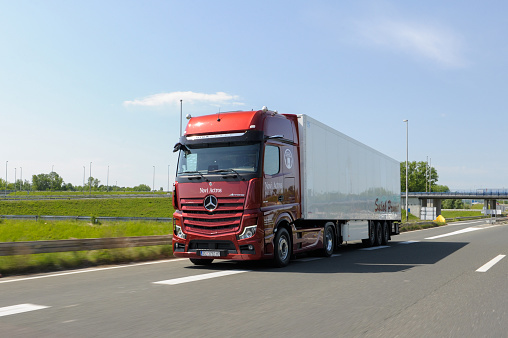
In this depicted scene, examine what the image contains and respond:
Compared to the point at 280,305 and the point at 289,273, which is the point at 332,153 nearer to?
the point at 289,273

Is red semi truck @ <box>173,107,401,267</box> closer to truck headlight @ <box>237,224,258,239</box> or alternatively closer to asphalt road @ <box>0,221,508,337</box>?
truck headlight @ <box>237,224,258,239</box>

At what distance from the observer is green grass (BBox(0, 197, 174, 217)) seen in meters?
59.3

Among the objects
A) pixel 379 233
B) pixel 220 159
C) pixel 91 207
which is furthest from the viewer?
pixel 91 207

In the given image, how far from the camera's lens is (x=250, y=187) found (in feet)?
33.3

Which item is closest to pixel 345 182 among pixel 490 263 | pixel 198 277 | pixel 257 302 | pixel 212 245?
pixel 490 263

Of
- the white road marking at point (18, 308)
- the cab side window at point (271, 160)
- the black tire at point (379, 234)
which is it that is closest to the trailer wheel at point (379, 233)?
the black tire at point (379, 234)

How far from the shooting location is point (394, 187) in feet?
73.9

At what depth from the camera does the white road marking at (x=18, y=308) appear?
5715mm

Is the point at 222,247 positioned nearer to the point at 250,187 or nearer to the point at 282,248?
the point at 250,187

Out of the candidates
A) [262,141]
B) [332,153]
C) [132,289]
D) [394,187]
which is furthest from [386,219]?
[132,289]

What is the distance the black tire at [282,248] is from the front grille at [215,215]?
110 centimetres

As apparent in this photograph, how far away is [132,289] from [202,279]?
1614 mm

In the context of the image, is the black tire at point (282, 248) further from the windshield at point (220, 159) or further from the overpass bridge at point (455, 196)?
the overpass bridge at point (455, 196)

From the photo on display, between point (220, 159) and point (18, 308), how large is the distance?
5.47 metres
